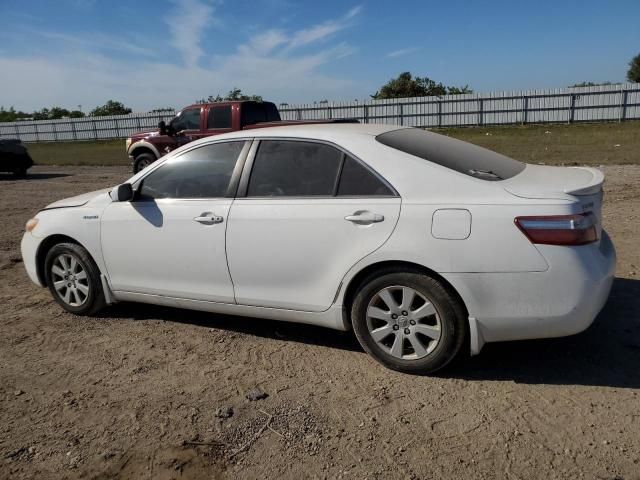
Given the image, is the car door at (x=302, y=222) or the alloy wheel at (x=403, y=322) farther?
the car door at (x=302, y=222)

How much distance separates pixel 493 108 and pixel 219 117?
2597 cm

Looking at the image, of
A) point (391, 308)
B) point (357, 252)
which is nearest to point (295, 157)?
point (357, 252)

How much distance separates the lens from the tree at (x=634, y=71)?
5750 centimetres

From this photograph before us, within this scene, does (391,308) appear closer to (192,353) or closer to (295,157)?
(295,157)

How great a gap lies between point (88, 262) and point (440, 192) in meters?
3.00

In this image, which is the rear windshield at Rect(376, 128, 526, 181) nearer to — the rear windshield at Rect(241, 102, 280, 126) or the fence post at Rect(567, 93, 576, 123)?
the rear windshield at Rect(241, 102, 280, 126)

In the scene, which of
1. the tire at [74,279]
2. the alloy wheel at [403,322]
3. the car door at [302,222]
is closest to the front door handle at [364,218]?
the car door at [302,222]

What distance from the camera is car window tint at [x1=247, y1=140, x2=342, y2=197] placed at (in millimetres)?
3795

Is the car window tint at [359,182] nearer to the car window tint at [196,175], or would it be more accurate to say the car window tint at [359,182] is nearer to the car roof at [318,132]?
the car roof at [318,132]

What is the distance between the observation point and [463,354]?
12.5 ft

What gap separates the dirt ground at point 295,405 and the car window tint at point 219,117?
359 inches

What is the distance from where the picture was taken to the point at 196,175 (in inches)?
169

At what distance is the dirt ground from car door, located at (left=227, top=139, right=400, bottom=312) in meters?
0.53

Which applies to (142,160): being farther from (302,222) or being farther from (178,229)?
(302,222)
